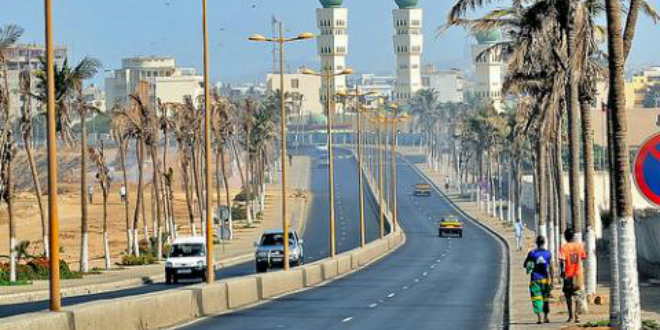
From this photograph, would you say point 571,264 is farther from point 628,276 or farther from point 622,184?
point 628,276

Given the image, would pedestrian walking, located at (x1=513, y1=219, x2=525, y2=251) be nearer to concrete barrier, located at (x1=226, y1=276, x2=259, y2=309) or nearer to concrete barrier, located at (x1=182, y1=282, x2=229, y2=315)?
concrete barrier, located at (x1=226, y1=276, x2=259, y2=309)

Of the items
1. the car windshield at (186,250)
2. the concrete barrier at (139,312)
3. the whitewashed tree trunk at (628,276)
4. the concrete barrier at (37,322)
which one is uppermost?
the whitewashed tree trunk at (628,276)

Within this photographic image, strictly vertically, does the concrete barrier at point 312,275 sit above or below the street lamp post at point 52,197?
below

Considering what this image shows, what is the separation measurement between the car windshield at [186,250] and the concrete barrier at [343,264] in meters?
7.14

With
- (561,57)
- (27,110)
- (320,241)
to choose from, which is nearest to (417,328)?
(561,57)

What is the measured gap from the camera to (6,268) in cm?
7044

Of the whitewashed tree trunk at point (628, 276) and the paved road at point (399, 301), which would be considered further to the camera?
the paved road at point (399, 301)

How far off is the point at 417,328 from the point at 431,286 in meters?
24.7

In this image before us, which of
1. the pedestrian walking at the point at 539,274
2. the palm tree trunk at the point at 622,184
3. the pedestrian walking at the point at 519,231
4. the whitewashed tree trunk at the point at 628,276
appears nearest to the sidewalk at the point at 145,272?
the pedestrian walking at the point at 519,231

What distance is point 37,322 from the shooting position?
24188 millimetres

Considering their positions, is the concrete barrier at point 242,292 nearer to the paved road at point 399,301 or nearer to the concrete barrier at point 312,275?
the paved road at point 399,301

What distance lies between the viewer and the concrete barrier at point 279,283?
47.3 m

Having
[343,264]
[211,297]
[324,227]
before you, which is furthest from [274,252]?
[324,227]

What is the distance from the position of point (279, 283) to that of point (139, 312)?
20073mm
